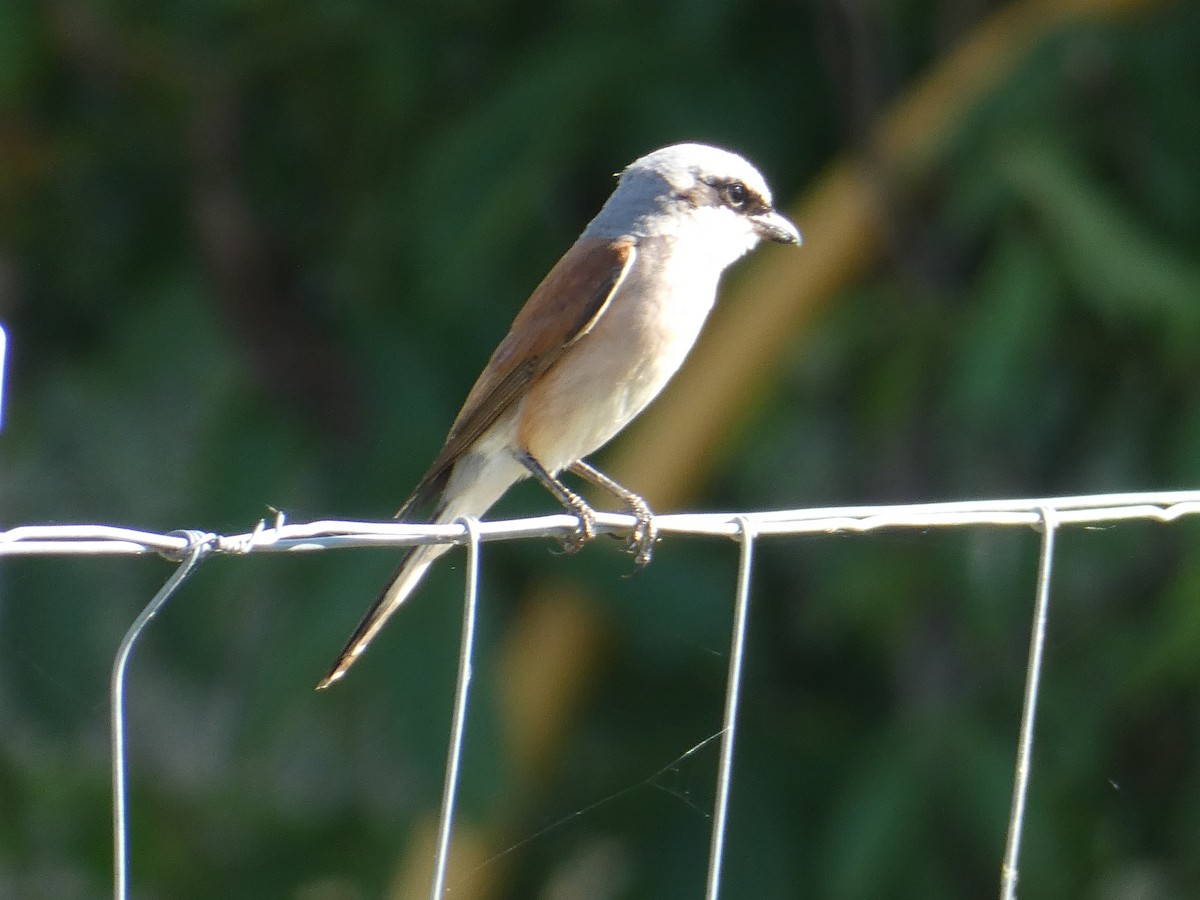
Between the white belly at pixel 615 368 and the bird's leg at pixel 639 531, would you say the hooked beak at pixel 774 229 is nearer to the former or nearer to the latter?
the white belly at pixel 615 368

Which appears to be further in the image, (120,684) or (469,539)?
(469,539)

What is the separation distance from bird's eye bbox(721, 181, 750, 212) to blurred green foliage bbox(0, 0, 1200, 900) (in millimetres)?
619

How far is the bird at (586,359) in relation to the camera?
3449mm

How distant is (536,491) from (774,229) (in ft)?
2.86

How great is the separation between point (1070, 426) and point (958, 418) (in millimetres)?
419

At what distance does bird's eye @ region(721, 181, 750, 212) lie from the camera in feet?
12.5

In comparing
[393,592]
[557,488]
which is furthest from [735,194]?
[393,592]

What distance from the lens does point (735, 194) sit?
3826 millimetres

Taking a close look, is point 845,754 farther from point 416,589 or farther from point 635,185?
point 635,185

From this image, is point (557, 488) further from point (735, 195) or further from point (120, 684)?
point (120, 684)

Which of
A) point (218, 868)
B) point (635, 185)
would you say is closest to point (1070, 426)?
point (635, 185)

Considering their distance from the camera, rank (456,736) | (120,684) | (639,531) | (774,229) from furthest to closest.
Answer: (774,229) → (639,531) → (456,736) → (120,684)

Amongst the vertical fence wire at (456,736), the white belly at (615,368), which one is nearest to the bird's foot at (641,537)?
the white belly at (615,368)

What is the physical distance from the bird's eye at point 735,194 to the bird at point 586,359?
0.06 metres
